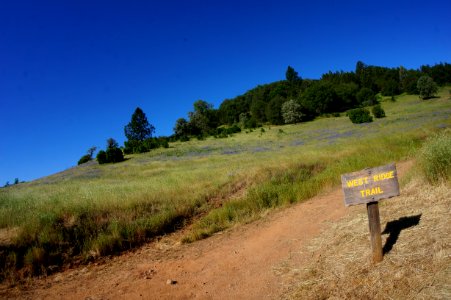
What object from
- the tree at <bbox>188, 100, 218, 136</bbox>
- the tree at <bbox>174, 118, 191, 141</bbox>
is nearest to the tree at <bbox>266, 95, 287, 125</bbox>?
the tree at <bbox>188, 100, 218, 136</bbox>

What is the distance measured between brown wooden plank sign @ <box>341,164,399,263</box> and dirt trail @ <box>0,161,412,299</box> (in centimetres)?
160

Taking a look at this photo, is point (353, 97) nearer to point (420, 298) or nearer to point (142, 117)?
point (142, 117)

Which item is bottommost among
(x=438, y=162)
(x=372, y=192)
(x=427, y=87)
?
(x=438, y=162)

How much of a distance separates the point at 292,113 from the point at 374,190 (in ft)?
203

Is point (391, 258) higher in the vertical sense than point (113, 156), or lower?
lower

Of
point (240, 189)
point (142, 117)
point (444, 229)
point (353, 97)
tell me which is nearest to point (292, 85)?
point (353, 97)

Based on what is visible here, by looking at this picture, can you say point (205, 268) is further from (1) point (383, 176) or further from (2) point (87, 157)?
(2) point (87, 157)

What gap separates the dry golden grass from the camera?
4055mm

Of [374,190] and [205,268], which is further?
[205,268]

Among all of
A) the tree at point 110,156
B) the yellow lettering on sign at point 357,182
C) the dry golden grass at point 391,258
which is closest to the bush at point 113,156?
the tree at point 110,156

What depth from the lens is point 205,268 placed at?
22.6ft

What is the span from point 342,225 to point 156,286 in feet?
14.4

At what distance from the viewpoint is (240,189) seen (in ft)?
Answer: 44.9

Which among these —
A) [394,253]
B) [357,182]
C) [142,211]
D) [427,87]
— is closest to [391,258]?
[394,253]
